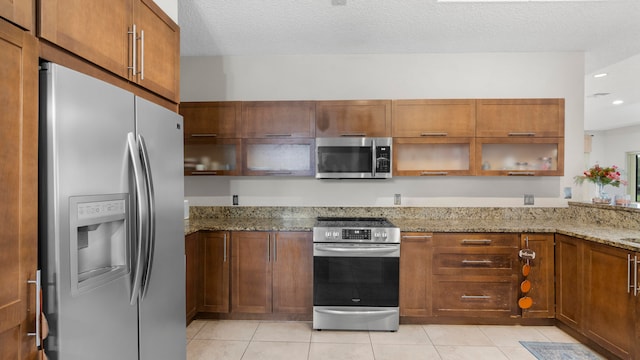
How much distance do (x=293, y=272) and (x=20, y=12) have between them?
8.32 ft

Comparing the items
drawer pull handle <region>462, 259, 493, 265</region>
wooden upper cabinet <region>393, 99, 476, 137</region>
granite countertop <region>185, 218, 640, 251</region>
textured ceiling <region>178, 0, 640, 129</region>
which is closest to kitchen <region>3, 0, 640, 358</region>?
textured ceiling <region>178, 0, 640, 129</region>

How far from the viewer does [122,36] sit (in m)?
1.57

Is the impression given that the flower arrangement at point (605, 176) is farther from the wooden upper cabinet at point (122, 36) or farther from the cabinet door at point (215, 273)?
the wooden upper cabinet at point (122, 36)

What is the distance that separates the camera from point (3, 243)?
98cm

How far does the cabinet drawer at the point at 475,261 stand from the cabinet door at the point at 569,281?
1.19 ft

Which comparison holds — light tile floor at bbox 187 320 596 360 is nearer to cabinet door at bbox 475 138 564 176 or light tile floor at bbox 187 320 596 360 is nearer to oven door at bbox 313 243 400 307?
oven door at bbox 313 243 400 307

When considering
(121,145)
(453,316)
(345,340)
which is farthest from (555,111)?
(121,145)

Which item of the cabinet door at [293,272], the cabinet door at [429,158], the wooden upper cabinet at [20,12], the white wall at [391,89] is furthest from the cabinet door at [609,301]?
the wooden upper cabinet at [20,12]

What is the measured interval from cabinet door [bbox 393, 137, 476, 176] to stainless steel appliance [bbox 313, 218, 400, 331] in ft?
2.51

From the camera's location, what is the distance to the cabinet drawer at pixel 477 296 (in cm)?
300

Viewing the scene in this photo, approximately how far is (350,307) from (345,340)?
0.27 metres

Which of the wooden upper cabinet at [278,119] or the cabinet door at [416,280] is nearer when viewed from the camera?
the cabinet door at [416,280]

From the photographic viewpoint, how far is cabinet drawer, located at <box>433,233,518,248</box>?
3008 mm

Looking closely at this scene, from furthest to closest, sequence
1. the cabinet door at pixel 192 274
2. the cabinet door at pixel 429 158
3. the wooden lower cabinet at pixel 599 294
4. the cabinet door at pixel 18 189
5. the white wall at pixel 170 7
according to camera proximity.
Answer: the cabinet door at pixel 429 158, the cabinet door at pixel 192 274, the wooden lower cabinet at pixel 599 294, the white wall at pixel 170 7, the cabinet door at pixel 18 189
